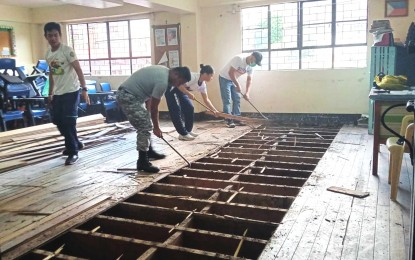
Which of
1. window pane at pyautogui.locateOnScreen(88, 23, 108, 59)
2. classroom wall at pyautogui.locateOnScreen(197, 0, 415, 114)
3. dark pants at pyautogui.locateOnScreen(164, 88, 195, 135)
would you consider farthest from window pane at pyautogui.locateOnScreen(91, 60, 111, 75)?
dark pants at pyautogui.locateOnScreen(164, 88, 195, 135)

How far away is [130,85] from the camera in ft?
11.8

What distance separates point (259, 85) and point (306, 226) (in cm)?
504

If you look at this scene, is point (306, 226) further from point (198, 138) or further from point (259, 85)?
point (259, 85)

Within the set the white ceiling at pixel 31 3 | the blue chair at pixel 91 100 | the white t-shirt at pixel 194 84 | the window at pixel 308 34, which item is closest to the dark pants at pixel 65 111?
the white t-shirt at pixel 194 84

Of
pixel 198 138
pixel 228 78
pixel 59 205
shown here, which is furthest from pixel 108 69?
pixel 59 205

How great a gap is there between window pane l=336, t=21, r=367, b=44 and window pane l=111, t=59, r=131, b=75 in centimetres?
449

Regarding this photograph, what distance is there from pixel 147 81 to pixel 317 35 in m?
4.16

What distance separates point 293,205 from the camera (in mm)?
2664

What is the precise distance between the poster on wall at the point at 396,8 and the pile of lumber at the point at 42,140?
456 cm

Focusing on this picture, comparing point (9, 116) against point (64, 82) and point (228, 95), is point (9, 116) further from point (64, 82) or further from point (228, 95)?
point (228, 95)

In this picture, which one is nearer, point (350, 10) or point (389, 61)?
point (389, 61)

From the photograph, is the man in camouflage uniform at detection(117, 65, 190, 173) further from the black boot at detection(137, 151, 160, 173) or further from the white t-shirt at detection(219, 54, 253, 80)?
the white t-shirt at detection(219, 54, 253, 80)

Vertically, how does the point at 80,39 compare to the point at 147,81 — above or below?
above

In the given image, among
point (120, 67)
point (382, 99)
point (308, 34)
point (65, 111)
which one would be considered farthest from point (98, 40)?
point (382, 99)
